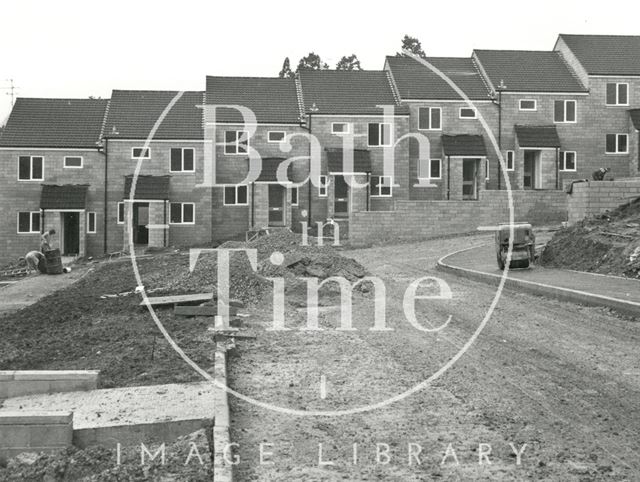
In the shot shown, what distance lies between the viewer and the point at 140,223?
148 ft

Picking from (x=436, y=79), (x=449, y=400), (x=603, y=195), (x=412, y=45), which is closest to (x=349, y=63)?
(x=412, y=45)

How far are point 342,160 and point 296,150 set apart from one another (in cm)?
285

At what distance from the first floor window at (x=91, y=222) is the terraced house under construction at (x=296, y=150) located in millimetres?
79

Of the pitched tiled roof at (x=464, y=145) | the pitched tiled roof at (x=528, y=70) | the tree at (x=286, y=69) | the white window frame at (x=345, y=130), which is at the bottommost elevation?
the pitched tiled roof at (x=464, y=145)

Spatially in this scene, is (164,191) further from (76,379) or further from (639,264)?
(76,379)

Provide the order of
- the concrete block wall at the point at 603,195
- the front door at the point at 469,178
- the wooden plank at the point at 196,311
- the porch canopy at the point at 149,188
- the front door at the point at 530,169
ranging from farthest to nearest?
the front door at the point at 530,169 < the front door at the point at 469,178 < the porch canopy at the point at 149,188 < the concrete block wall at the point at 603,195 < the wooden plank at the point at 196,311

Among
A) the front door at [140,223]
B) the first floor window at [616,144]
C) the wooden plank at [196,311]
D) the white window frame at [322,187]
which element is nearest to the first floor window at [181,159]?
the front door at [140,223]

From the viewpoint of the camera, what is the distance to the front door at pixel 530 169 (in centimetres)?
4688

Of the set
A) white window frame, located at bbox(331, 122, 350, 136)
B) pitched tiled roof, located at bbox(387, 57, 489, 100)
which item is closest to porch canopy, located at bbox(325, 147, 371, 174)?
white window frame, located at bbox(331, 122, 350, 136)

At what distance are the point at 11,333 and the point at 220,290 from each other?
5.20m

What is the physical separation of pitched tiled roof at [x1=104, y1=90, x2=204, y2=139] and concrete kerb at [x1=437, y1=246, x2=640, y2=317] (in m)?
26.4

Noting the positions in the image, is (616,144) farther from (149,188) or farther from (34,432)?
(34,432)

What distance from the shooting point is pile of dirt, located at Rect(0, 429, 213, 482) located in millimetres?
Result: 6285

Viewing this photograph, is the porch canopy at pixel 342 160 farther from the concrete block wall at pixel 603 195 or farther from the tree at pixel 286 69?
the tree at pixel 286 69
